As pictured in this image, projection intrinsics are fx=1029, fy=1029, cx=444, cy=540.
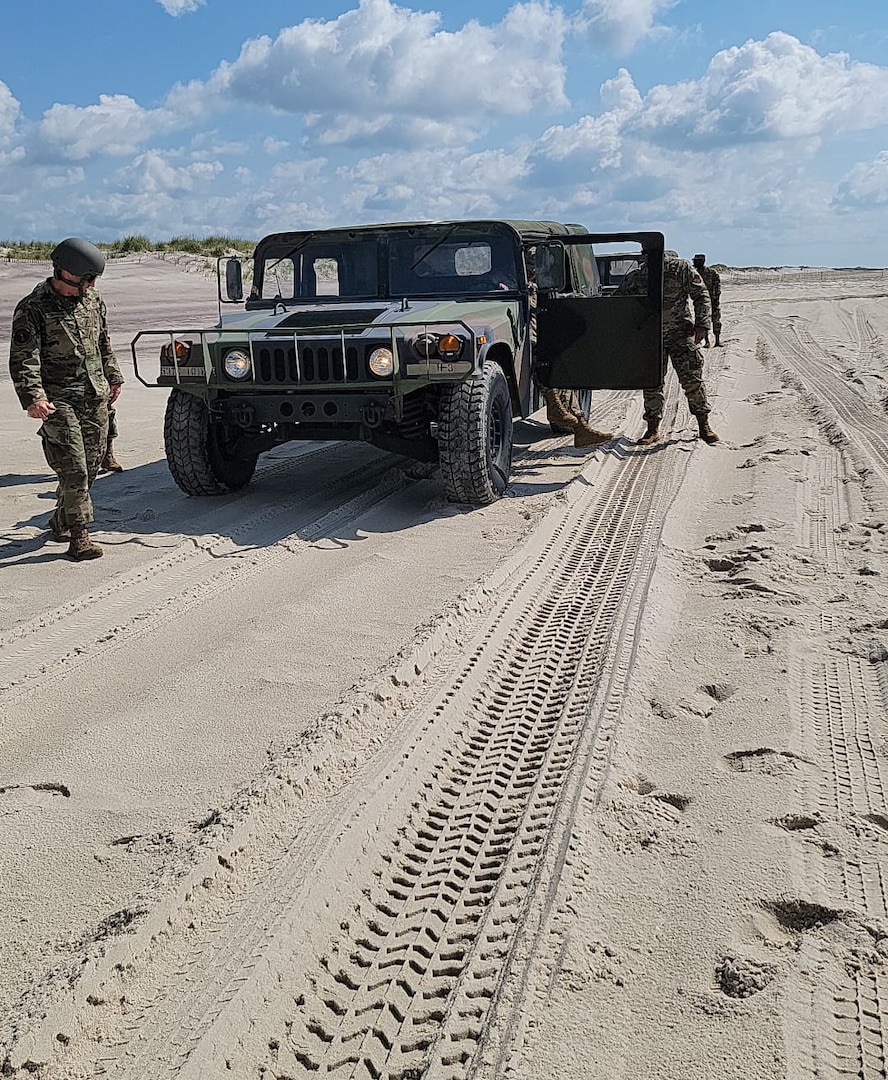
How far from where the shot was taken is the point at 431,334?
6027 millimetres

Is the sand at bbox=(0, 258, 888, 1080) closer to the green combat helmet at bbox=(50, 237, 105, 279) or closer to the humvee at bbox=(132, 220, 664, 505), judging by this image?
the humvee at bbox=(132, 220, 664, 505)

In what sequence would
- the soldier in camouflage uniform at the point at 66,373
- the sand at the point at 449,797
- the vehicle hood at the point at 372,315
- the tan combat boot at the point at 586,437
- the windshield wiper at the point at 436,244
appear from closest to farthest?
the sand at the point at 449,797 < the soldier in camouflage uniform at the point at 66,373 < the vehicle hood at the point at 372,315 < the windshield wiper at the point at 436,244 < the tan combat boot at the point at 586,437

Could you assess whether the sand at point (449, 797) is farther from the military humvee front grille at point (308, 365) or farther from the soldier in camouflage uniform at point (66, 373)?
the military humvee front grille at point (308, 365)

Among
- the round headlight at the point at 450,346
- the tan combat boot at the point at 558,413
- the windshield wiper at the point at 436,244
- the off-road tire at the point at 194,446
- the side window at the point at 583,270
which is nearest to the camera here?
the round headlight at the point at 450,346

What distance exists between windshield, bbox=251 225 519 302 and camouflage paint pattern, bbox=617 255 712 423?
70.5 inches

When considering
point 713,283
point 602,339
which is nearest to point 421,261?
point 602,339

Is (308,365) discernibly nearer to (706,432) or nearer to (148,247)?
(706,432)

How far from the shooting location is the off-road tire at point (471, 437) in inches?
243

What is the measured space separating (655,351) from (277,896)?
5371 mm

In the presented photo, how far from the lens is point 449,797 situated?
3.12 m

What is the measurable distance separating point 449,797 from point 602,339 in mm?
4754

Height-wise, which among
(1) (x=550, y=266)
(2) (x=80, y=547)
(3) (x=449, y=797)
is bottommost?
(3) (x=449, y=797)

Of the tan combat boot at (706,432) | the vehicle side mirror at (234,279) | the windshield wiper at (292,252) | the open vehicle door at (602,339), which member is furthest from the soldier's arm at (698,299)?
the vehicle side mirror at (234,279)

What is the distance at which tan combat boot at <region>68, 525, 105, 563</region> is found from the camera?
Answer: 5.51 m
